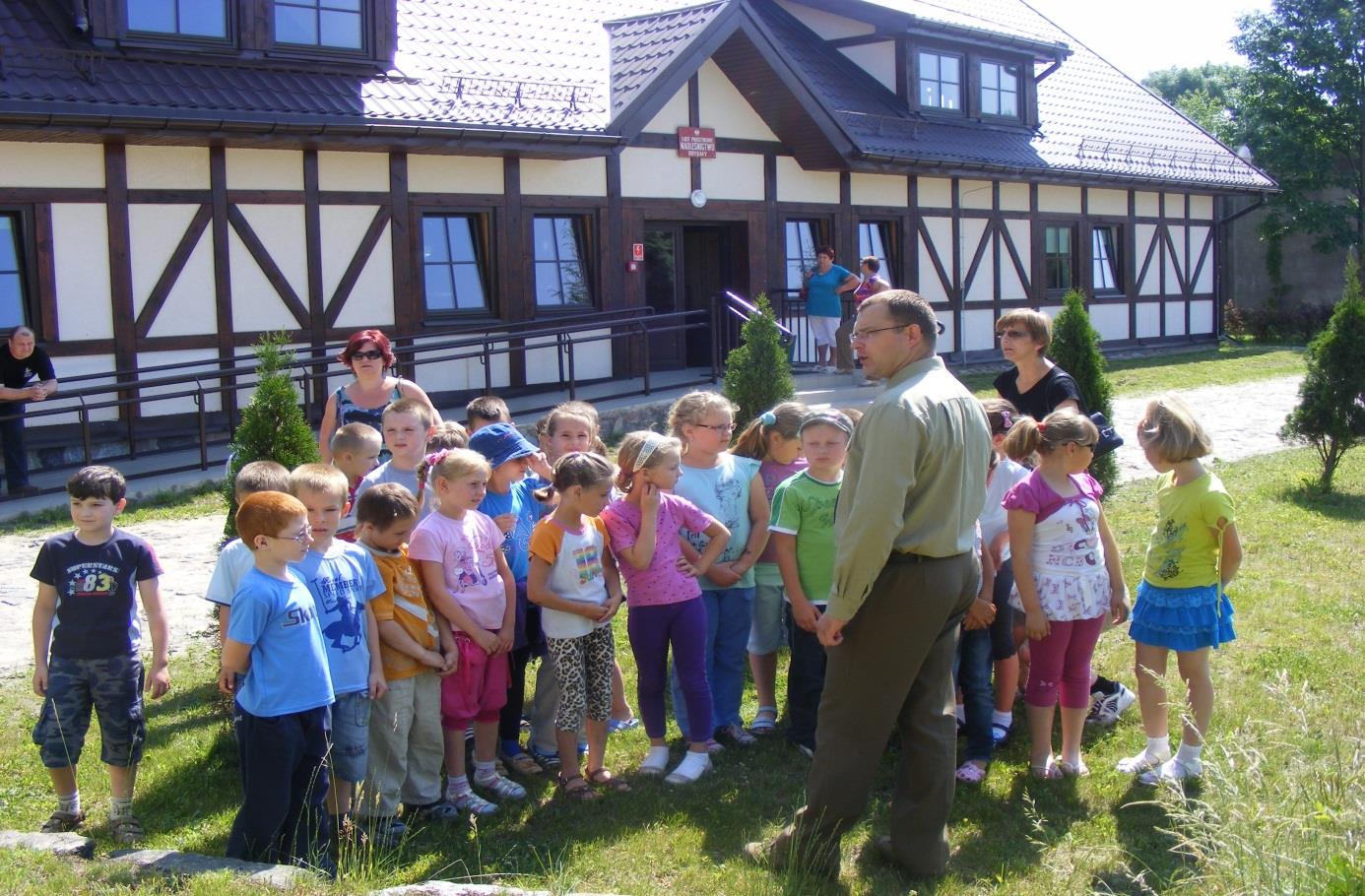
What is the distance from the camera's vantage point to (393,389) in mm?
6598

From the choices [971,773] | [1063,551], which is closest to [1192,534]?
[1063,551]

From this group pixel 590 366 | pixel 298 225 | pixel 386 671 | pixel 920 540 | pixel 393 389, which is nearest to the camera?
pixel 920 540

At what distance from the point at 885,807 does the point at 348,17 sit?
1104 centimetres

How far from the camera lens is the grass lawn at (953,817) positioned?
331cm

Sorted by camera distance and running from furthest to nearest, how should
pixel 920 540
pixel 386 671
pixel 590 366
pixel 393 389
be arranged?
pixel 590 366
pixel 393 389
pixel 386 671
pixel 920 540

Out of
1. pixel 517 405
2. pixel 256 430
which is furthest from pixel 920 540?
pixel 517 405

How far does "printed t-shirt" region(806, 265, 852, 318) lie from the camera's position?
15688 millimetres

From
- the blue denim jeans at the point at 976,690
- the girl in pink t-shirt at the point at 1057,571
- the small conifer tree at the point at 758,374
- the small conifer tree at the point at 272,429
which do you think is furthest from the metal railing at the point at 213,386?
the girl in pink t-shirt at the point at 1057,571

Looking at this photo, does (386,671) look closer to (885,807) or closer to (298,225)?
(885,807)

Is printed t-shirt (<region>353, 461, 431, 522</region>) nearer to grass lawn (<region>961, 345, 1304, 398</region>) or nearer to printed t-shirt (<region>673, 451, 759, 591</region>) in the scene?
printed t-shirt (<region>673, 451, 759, 591</region>)

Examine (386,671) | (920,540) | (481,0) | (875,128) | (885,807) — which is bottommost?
(885,807)

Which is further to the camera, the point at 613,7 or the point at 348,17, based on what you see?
the point at 613,7

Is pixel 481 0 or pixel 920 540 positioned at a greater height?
pixel 481 0

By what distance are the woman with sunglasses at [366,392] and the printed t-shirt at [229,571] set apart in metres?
1.75
